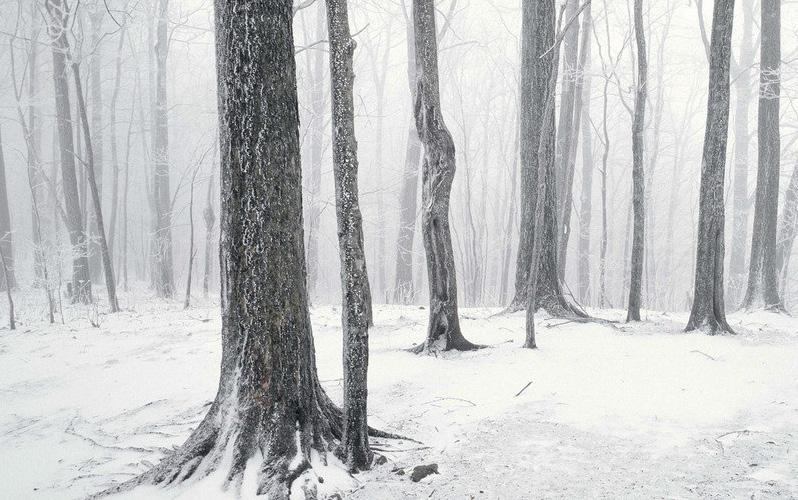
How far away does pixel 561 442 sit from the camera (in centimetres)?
309

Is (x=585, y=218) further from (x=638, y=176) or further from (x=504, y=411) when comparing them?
(x=504, y=411)

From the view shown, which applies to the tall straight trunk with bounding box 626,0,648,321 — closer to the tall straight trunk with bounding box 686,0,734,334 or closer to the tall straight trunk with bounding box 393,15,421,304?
the tall straight trunk with bounding box 686,0,734,334

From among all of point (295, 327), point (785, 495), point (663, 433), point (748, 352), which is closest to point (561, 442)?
point (663, 433)

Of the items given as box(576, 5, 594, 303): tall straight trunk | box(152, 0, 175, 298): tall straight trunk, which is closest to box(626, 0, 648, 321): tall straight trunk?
box(576, 5, 594, 303): tall straight trunk

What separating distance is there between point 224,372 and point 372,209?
81.1 feet

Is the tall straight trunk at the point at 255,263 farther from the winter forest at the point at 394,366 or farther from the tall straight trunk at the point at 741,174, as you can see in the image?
the tall straight trunk at the point at 741,174

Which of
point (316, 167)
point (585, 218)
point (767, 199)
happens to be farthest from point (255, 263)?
point (585, 218)

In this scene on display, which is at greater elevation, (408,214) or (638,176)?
(638,176)

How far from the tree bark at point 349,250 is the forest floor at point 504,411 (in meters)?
0.29

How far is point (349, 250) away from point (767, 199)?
911 cm

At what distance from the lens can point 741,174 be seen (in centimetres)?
1677

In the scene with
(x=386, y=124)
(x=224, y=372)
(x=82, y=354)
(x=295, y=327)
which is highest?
(x=386, y=124)

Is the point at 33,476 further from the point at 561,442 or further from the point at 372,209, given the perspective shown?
the point at 372,209

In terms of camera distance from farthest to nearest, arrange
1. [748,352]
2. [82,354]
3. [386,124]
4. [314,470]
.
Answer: [386,124], [82,354], [748,352], [314,470]
